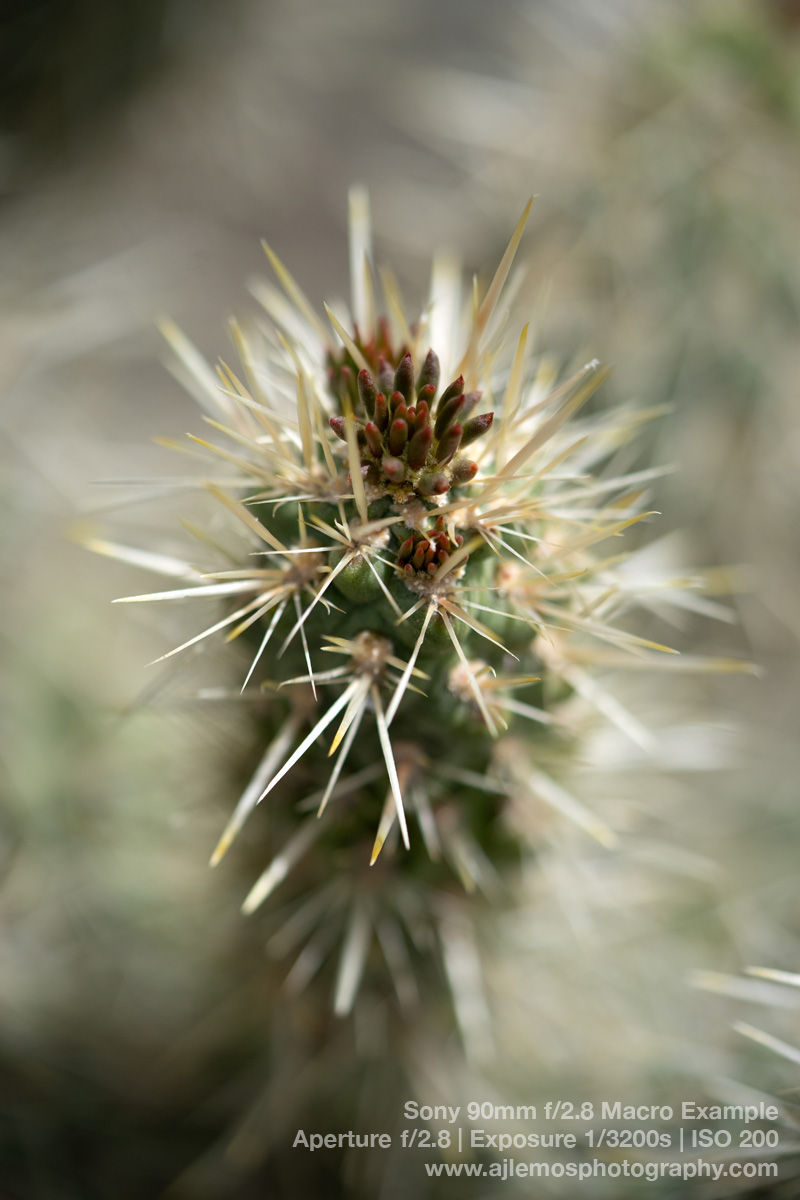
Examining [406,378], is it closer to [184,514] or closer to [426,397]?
[426,397]

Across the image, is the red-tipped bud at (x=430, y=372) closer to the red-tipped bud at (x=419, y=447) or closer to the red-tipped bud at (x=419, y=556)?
the red-tipped bud at (x=419, y=447)

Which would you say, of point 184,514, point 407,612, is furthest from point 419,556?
point 184,514

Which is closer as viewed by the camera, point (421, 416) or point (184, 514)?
point (421, 416)

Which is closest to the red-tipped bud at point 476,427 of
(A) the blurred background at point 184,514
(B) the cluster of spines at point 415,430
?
(B) the cluster of spines at point 415,430

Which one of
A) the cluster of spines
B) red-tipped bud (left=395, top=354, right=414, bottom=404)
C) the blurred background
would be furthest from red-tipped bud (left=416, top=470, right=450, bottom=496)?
the blurred background

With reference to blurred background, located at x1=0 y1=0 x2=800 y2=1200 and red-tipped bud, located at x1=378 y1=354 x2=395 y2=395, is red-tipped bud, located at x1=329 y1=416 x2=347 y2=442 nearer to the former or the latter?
red-tipped bud, located at x1=378 y1=354 x2=395 y2=395

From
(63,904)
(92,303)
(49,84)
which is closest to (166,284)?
(92,303)
